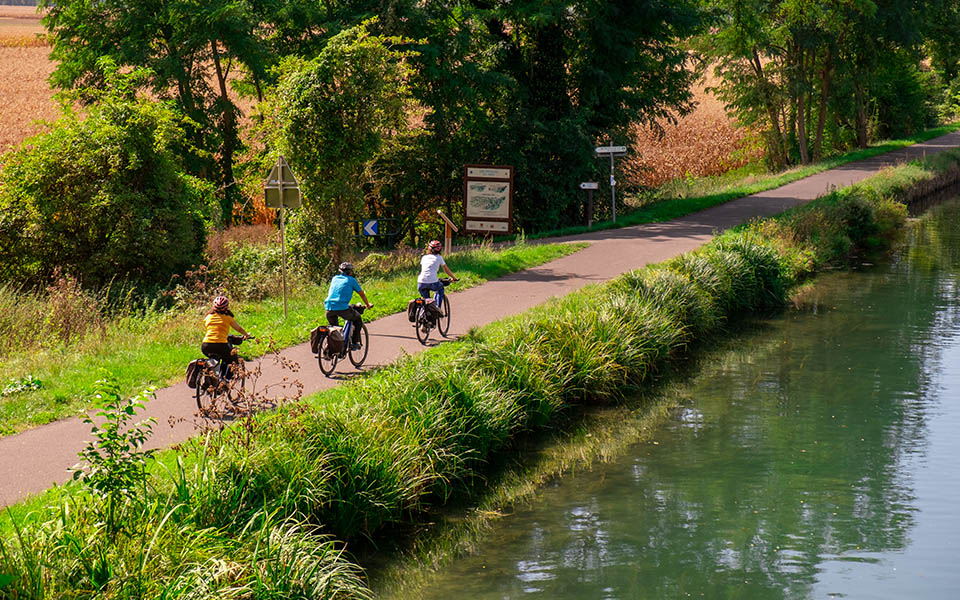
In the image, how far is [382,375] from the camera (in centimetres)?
1188

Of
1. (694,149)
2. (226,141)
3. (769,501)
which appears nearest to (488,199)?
(226,141)

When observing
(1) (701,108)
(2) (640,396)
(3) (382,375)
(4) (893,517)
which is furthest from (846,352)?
(1) (701,108)

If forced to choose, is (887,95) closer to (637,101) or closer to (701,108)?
(701,108)

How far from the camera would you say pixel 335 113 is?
20.4m

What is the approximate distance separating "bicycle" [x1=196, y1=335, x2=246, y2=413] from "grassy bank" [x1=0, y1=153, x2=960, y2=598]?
0.42 meters

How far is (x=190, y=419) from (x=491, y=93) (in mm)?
20923

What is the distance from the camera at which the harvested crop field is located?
43263mm

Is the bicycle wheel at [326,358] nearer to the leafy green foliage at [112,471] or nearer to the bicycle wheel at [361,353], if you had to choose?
the bicycle wheel at [361,353]

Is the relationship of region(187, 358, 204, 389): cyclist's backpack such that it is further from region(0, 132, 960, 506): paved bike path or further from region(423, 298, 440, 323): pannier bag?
region(423, 298, 440, 323): pannier bag

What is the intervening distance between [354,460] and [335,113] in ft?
41.3

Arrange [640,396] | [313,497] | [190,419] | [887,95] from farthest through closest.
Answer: [887,95], [640,396], [190,419], [313,497]

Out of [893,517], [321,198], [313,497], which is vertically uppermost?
[321,198]

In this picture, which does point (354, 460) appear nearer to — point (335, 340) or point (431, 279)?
point (335, 340)

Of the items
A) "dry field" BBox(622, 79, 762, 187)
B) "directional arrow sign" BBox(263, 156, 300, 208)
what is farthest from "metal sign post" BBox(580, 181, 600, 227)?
"directional arrow sign" BBox(263, 156, 300, 208)
